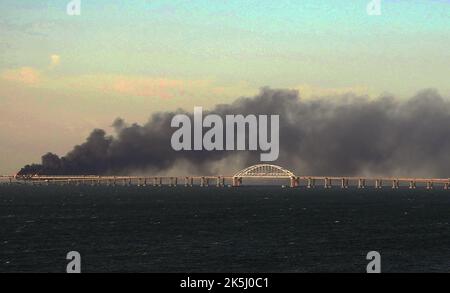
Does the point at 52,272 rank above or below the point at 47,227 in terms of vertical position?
below

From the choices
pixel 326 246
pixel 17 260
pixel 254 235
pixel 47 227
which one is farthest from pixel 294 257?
pixel 47 227

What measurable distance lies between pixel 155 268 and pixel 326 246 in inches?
1293

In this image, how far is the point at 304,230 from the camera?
426 feet

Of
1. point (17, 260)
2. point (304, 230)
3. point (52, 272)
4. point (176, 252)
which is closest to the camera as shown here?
point (52, 272)

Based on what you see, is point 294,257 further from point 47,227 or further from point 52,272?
point 47,227

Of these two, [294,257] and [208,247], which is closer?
[294,257]

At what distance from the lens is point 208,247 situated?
333ft

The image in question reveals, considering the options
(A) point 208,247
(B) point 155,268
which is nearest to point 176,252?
(A) point 208,247

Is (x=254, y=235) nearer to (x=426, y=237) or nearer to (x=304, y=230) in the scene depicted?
(x=304, y=230)

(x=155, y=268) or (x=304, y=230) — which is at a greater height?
(x=304, y=230)
